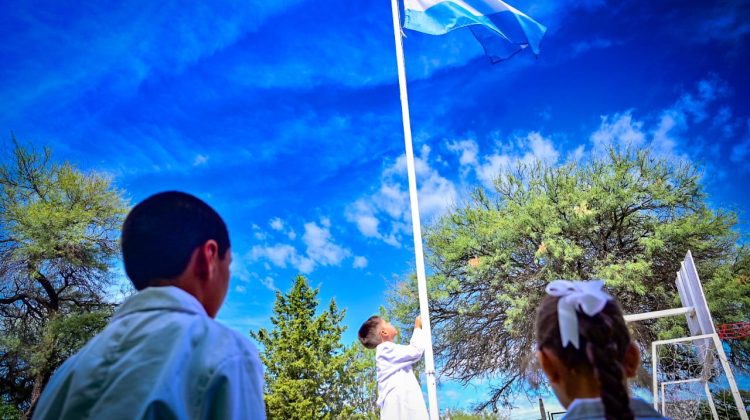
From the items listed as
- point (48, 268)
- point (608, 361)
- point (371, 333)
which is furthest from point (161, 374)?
point (48, 268)

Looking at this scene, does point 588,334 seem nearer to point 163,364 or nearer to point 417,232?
point 163,364

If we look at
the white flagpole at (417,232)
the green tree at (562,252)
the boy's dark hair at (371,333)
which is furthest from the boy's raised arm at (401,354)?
the green tree at (562,252)

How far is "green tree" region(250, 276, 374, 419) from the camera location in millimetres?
22625

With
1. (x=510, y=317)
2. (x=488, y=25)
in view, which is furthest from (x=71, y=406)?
(x=510, y=317)

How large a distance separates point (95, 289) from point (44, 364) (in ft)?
12.9

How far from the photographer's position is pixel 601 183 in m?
17.9

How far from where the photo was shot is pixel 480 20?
8.79 m

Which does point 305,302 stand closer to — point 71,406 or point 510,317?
point 510,317

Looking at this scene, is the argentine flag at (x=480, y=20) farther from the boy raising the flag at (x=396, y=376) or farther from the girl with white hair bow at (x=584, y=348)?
the girl with white hair bow at (x=584, y=348)

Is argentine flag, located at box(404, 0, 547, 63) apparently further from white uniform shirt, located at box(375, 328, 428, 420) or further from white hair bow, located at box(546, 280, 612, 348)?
white hair bow, located at box(546, 280, 612, 348)

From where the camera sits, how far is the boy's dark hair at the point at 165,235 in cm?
156

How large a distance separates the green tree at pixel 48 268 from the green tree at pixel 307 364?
7.72 meters

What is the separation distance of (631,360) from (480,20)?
8083mm

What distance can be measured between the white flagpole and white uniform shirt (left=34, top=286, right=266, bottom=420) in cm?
531
